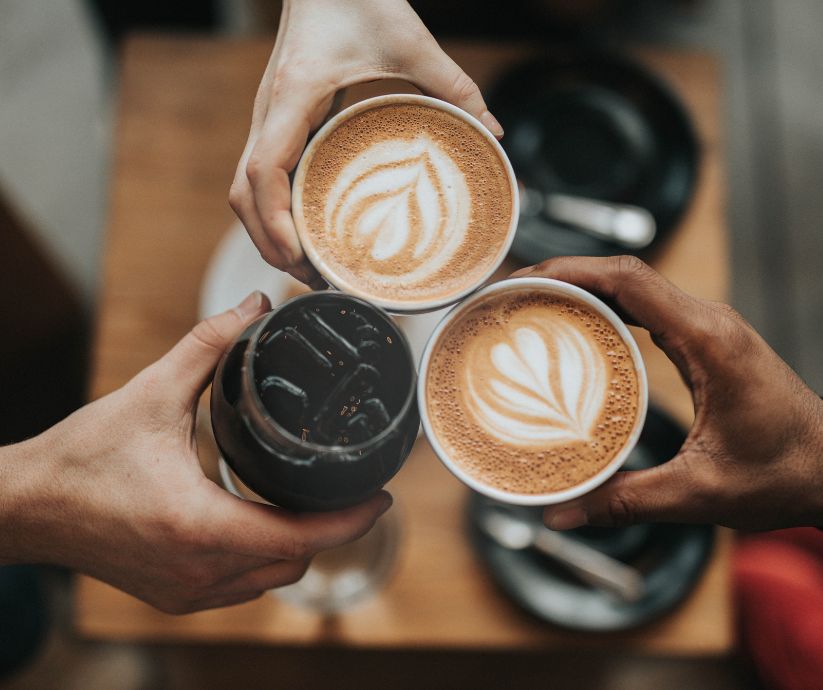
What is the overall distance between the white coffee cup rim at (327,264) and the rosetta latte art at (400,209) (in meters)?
0.02

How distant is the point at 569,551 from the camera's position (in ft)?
2.81

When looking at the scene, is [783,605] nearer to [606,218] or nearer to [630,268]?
[606,218]

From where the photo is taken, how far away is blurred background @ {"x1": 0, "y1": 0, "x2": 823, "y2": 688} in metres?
1.21

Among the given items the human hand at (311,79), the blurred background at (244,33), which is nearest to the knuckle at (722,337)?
the human hand at (311,79)

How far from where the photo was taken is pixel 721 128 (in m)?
0.92

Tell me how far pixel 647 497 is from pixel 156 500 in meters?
0.32

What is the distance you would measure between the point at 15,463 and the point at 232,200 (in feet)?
0.77

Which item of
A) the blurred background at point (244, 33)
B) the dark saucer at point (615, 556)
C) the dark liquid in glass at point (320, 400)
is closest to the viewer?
the dark liquid in glass at point (320, 400)

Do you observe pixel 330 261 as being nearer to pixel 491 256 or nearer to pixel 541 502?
pixel 491 256

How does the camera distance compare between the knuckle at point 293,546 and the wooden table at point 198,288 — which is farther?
the wooden table at point 198,288

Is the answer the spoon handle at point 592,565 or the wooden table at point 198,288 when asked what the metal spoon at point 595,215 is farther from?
the spoon handle at point 592,565

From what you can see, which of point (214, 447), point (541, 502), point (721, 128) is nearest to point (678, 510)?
point (541, 502)

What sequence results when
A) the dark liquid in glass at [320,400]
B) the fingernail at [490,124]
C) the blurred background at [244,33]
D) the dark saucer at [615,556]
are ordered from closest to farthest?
the dark liquid in glass at [320,400] < the fingernail at [490,124] < the dark saucer at [615,556] < the blurred background at [244,33]

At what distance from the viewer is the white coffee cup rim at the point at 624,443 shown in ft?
1.68
